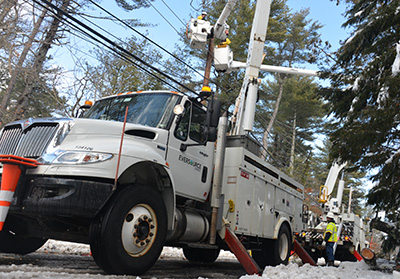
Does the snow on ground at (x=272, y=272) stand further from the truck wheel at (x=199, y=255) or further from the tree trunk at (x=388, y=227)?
the tree trunk at (x=388, y=227)

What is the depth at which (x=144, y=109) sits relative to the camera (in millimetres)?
6086

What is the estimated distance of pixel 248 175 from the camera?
24.3 ft

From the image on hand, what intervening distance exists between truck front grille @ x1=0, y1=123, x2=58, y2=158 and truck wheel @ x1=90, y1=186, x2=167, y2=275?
1.16m

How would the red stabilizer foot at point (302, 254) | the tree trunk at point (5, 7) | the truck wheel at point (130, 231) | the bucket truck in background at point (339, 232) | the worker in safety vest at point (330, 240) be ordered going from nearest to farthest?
the truck wheel at point (130, 231), the red stabilizer foot at point (302, 254), the worker in safety vest at point (330, 240), the bucket truck in background at point (339, 232), the tree trunk at point (5, 7)

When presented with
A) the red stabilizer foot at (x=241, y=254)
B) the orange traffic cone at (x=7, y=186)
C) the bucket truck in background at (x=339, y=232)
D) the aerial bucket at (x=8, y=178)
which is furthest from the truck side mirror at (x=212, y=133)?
the bucket truck in background at (x=339, y=232)

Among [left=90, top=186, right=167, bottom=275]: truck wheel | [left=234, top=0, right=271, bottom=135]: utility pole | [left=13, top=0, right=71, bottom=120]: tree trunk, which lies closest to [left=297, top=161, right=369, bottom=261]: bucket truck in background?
[left=234, top=0, right=271, bottom=135]: utility pole

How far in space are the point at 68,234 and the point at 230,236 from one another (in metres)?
2.80

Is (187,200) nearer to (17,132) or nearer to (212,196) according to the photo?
(212,196)

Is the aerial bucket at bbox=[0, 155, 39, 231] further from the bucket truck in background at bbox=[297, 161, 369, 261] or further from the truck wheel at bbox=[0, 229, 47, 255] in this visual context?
the bucket truck in background at bbox=[297, 161, 369, 261]

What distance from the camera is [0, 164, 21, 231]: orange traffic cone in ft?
13.9

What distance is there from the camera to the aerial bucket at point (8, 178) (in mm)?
4223

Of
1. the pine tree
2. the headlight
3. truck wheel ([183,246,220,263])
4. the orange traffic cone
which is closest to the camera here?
the orange traffic cone

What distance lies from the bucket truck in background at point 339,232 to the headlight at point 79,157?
321 inches

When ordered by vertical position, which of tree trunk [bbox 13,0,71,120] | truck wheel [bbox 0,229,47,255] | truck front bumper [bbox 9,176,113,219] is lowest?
truck wheel [bbox 0,229,47,255]
